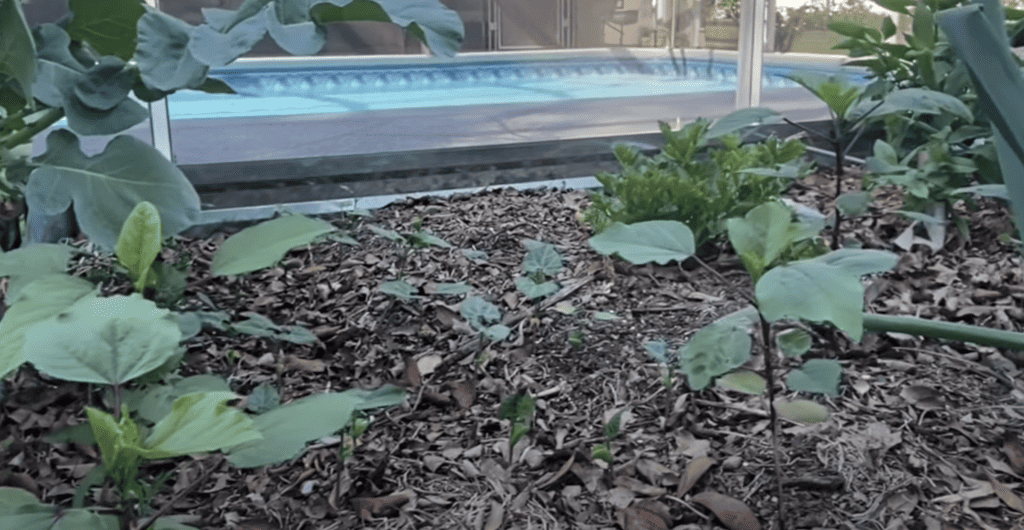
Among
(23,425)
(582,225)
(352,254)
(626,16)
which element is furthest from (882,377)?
(626,16)

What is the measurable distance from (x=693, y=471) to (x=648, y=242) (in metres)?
0.37

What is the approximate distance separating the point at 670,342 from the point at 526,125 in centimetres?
252

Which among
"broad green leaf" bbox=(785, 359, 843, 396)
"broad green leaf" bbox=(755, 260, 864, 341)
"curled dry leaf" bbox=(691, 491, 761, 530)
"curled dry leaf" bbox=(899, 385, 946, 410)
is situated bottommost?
"curled dry leaf" bbox=(691, 491, 761, 530)

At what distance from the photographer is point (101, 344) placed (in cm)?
64

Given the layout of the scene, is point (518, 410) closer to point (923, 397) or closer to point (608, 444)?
point (608, 444)

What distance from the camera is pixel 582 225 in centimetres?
219

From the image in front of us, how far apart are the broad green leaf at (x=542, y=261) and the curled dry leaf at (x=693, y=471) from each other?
47 centimetres

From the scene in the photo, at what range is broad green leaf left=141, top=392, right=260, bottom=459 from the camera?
0.56 m

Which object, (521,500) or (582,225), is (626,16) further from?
(521,500)

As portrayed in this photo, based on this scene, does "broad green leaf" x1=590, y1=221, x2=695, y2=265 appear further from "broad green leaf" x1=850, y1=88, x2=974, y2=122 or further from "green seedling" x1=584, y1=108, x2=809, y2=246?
"green seedling" x1=584, y1=108, x2=809, y2=246

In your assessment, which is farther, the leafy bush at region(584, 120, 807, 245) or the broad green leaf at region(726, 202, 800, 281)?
the leafy bush at region(584, 120, 807, 245)

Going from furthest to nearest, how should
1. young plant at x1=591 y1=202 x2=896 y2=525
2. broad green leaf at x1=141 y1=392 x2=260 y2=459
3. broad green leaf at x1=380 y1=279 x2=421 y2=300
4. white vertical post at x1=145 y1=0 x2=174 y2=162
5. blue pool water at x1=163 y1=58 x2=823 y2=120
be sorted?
blue pool water at x1=163 y1=58 x2=823 y2=120 < white vertical post at x1=145 y1=0 x2=174 y2=162 < broad green leaf at x1=380 y1=279 x2=421 y2=300 < young plant at x1=591 y1=202 x2=896 y2=525 < broad green leaf at x1=141 y1=392 x2=260 y2=459

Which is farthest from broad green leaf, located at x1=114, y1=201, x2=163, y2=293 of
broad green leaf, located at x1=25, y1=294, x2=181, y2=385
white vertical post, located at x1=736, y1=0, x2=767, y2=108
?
white vertical post, located at x1=736, y1=0, x2=767, y2=108

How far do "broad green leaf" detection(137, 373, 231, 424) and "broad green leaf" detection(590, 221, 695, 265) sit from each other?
1.52ft
